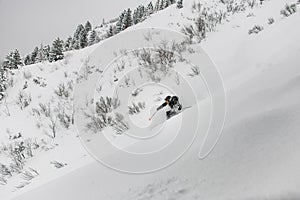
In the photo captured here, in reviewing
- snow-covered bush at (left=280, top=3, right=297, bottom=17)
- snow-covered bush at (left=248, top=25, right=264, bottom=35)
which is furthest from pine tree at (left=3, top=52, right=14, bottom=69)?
snow-covered bush at (left=280, top=3, right=297, bottom=17)

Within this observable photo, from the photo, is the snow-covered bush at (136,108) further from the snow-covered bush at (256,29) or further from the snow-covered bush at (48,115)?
the snow-covered bush at (256,29)

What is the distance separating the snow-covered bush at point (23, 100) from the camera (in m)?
7.64

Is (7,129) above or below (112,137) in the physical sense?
above

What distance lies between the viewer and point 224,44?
213 inches

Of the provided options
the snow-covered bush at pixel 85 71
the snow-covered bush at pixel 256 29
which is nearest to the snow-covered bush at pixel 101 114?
the snow-covered bush at pixel 85 71

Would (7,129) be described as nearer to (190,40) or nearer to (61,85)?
(61,85)

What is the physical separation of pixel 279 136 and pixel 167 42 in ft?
20.5

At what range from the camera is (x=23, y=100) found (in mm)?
7836

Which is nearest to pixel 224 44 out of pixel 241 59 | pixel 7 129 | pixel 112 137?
pixel 241 59

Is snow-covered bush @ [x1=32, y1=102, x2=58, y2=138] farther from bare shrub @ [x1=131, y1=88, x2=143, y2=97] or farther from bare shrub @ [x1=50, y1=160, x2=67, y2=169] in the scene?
bare shrub @ [x1=131, y1=88, x2=143, y2=97]

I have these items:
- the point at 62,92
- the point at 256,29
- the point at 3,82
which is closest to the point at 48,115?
the point at 62,92

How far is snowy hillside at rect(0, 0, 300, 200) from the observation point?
61.9 inches

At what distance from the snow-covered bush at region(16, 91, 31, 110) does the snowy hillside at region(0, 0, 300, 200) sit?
4 cm

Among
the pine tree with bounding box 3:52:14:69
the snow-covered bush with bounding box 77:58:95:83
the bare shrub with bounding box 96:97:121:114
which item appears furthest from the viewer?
the pine tree with bounding box 3:52:14:69
